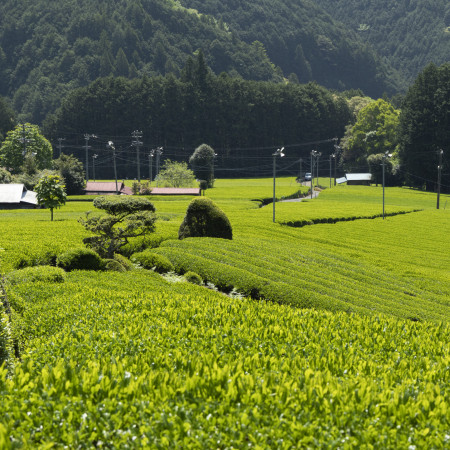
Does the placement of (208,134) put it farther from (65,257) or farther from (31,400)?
(31,400)

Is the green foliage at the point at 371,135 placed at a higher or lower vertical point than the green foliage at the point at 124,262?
higher

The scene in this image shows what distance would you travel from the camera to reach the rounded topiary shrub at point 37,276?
1966 centimetres

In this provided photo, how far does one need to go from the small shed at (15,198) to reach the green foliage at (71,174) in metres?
19.7

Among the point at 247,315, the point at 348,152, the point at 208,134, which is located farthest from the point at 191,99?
the point at 247,315

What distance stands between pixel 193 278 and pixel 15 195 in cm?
5706

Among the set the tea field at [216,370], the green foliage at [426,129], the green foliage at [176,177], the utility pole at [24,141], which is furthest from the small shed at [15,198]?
the green foliage at [426,129]

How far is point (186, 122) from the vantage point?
179375mm

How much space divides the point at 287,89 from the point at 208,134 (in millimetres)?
38521

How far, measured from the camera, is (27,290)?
1797 cm

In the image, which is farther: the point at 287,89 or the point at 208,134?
the point at 287,89

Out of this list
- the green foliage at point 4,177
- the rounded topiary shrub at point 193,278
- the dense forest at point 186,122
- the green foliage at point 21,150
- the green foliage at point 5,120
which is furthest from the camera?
the dense forest at point 186,122

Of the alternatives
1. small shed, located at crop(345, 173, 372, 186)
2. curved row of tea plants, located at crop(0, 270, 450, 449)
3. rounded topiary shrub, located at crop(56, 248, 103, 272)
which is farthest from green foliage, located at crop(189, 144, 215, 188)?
curved row of tea plants, located at crop(0, 270, 450, 449)

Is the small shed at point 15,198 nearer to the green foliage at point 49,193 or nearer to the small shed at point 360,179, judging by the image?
the green foliage at point 49,193

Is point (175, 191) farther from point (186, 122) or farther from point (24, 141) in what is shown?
point (186, 122)
